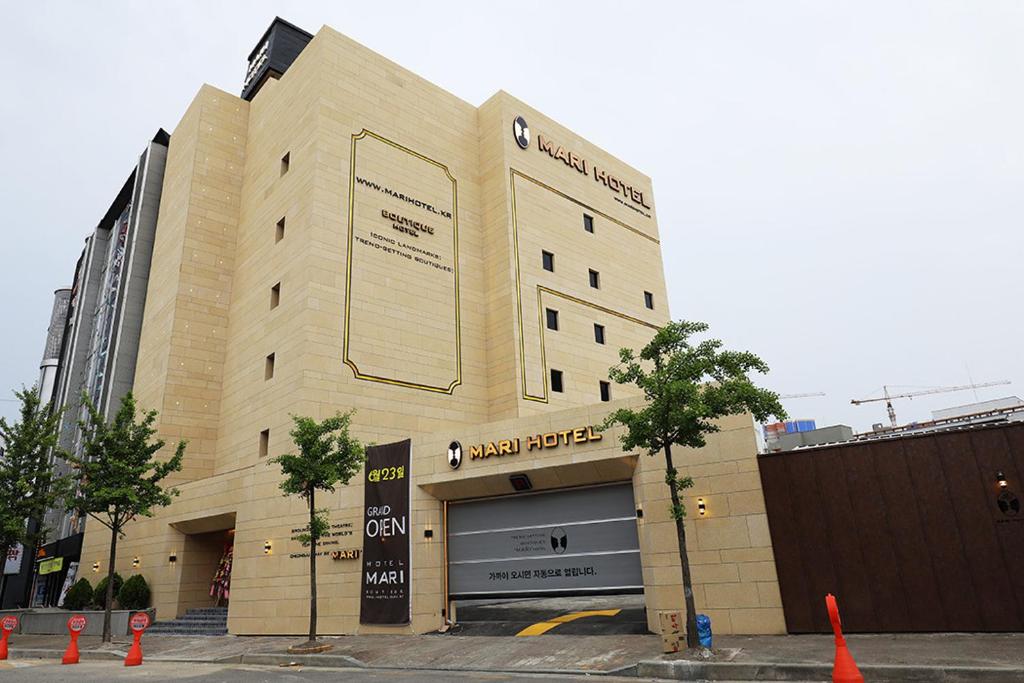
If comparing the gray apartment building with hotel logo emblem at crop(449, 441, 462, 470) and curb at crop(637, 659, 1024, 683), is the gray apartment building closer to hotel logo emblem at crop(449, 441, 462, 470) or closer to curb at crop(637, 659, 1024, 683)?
hotel logo emblem at crop(449, 441, 462, 470)

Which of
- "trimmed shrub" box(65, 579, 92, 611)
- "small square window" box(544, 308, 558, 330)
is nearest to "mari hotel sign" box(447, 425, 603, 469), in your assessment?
"small square window" box(544, 308, 558, 330)

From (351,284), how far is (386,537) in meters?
12.0

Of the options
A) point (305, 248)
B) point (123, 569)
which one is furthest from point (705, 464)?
point (123, 569)

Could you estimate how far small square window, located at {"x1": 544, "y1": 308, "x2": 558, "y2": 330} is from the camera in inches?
1344

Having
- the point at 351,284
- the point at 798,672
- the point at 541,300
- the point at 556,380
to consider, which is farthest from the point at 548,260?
the point at 798,672

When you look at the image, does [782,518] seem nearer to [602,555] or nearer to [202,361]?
[602,555]

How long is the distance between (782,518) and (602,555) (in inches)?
223

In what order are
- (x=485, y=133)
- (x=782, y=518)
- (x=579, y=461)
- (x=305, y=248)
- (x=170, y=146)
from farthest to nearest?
(x=170, y=146), (x=485, y=133), (x=305, y=248), (x=579, y=461), (x=782, y=518)

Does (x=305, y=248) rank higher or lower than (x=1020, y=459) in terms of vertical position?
higher

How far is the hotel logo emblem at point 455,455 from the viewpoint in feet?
70.9

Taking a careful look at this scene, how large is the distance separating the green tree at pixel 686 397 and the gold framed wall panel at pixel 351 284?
15123 millimetres

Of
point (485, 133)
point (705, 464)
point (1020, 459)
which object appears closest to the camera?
point (1020, 459)

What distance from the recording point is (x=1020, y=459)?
1465 centimetres

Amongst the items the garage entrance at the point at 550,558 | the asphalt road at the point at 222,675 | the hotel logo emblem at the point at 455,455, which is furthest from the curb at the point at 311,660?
the hotel logo emblem at the point at 455,455
